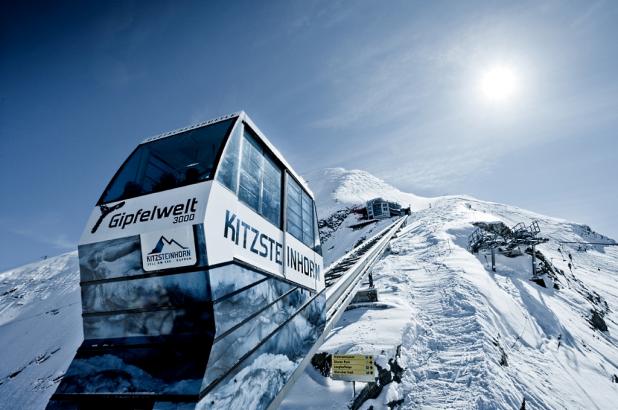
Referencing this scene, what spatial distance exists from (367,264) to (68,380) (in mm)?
9735

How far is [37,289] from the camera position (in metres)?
97.8

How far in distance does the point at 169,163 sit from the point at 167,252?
3.85ft

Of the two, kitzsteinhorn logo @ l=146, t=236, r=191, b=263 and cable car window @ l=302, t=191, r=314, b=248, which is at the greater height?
cable car window @ l=302, t=191, r=314, b=248

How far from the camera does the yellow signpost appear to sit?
5324mm

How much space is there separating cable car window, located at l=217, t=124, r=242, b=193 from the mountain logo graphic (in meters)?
0.68

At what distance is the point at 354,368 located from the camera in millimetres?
5434

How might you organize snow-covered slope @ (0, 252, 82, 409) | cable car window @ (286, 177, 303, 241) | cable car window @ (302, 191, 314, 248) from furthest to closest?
snow-covered slope @ (0, 252, 82, 409) < cable car window @ (302, 191, 314, 248) < cable car window @ (286, 177, 303, 241)

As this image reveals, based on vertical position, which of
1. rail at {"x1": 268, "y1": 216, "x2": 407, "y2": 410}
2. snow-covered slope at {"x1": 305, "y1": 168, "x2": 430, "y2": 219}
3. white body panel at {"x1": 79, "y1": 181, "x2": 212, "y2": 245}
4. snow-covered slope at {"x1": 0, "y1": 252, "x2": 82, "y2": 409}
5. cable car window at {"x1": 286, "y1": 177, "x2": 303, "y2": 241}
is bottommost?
snow-covered slope at {"x1": 0, "y1": 252, "x2": 82, "y2": 409}

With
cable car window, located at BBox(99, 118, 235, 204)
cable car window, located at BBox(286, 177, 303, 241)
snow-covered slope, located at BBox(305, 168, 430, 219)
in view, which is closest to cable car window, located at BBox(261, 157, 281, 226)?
cable car window, located at BBox(286, 177, 303, 241)

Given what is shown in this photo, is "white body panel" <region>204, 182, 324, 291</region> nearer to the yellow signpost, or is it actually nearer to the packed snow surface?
the packed snow surface

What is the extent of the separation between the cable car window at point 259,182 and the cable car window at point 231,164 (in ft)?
0.37

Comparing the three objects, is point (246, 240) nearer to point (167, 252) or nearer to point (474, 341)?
point (167, 252)

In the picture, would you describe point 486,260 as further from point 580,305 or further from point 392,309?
point 392,309

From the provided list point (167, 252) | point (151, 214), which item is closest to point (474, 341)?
point (167, 252)
